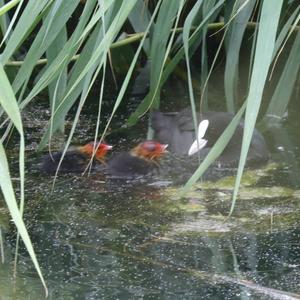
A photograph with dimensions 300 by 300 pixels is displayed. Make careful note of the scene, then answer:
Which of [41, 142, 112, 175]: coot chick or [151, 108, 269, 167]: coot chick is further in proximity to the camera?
[151, 108, 269, 167]: coot chick

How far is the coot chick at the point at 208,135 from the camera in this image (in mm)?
3895

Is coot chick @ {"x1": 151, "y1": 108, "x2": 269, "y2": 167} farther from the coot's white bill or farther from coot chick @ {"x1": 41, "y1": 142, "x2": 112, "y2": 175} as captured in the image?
coot chick @ {"x1": 41, "y1": 142, "x2": 112, "y2": 175}

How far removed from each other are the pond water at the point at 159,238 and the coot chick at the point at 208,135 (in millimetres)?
101

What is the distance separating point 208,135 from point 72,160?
2.14 feet

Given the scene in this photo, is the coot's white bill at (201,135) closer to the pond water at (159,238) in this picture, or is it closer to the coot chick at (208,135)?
the coot chick at (208,135)

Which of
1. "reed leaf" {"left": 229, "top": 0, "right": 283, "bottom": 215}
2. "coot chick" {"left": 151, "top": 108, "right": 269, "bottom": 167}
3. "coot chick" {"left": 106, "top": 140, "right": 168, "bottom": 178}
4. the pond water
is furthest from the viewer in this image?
"coot chick" {"left": 151, "top": 108, "right": 269, "bottom": 167}

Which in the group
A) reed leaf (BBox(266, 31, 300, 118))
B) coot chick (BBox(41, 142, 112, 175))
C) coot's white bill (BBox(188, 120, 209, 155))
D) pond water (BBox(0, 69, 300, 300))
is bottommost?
pond water (BBox(0, 69, 300, 300))

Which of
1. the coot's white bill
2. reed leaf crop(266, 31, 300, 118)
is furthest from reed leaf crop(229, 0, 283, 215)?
the coot's white bill

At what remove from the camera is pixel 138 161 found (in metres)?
3.79

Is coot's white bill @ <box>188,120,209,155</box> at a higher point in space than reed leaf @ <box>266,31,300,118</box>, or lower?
lower

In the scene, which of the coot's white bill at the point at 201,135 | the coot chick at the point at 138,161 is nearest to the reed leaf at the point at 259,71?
the coot chick at the point at 138,161

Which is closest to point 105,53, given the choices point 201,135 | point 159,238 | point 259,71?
point 259,71

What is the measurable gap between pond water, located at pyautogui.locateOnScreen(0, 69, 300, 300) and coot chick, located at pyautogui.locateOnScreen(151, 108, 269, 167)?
0.10m

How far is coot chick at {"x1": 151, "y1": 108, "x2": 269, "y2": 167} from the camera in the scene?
12.8ft
